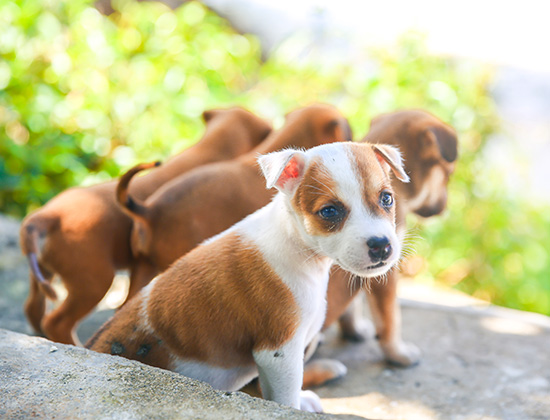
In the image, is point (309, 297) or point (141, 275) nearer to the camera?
point (309, 297)

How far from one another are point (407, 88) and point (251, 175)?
10.7 ft

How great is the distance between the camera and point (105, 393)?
193cm

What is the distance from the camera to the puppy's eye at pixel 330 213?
203cm

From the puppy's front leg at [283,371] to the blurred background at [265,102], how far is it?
3397 millimetres

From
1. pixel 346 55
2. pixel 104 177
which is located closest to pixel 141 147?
pixel 104 177

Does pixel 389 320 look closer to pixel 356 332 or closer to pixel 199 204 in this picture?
pixel 356 332

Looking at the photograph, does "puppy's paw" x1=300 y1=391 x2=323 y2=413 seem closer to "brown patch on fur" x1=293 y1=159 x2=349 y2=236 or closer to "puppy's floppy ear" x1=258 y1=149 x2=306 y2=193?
"brown patch on fur" x1=293 y1=159 x2=349 y2=236

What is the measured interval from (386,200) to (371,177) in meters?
0.10

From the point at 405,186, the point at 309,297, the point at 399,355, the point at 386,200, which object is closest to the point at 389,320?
the point at 399,355

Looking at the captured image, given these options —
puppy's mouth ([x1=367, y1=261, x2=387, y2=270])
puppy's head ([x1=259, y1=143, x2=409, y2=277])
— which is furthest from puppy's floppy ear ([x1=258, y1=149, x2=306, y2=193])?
puppy's mouth ([x1=367, y1=261, x2=387, y2=270])

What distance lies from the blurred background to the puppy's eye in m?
3.44

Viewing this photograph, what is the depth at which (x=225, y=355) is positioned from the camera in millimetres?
2236

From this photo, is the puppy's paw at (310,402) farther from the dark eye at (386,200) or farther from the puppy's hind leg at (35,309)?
the puppy's hind leg at (35,309)

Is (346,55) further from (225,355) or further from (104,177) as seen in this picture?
(225,355)
